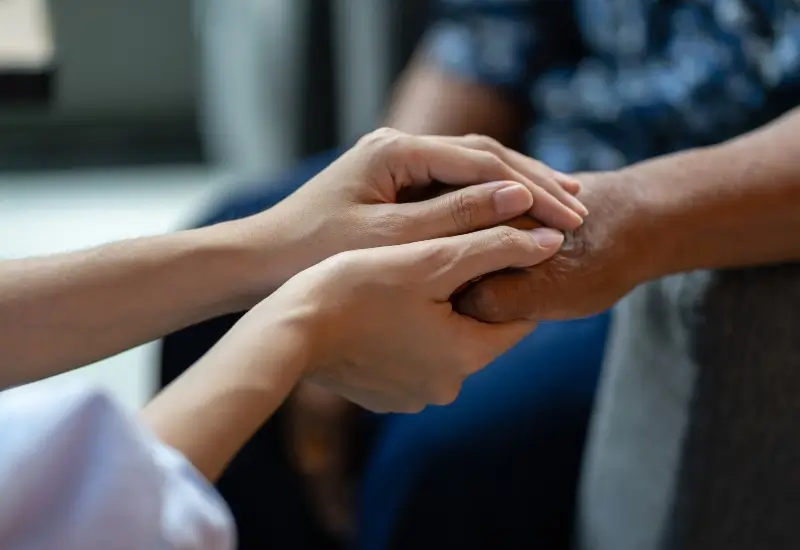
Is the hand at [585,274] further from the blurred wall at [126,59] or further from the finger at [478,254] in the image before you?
the blurred wall at [126,59]

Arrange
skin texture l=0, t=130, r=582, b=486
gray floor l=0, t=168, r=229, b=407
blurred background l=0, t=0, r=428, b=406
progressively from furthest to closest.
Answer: gray floor l=0, t=168, r=229, b=407
blurred background l=0, t=0, r=428, b=406
skin texture l=0, t=130, r=582, b=486

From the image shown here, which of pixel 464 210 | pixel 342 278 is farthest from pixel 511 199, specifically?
pixel 342 278

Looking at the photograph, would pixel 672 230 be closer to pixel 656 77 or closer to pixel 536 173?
pixel 536 173

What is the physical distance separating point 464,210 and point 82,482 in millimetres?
364

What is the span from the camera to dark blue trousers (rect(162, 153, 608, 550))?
89 centimetres

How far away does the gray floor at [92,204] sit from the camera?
2051 millimetres

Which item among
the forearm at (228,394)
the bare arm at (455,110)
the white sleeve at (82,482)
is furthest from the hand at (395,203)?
the bare arm at (455,110)

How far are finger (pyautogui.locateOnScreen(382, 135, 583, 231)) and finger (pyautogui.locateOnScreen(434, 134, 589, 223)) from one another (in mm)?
10

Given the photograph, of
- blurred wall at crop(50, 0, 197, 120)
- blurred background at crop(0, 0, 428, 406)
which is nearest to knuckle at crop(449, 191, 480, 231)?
blurred background at crop(0, 0, 428, 406)

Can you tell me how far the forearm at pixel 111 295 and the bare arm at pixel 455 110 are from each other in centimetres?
50

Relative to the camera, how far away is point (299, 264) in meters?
0.71

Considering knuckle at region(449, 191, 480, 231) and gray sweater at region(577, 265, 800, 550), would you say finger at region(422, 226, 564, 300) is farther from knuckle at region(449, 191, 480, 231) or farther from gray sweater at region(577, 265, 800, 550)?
gray sweater at region(577, 265, 800, 550)

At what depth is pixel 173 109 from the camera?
2.38 metres

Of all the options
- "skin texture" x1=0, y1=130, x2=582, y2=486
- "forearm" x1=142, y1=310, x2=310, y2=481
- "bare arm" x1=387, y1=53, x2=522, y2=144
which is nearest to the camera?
"forearm" x1=142, y1=310, x2=310, y2=481
